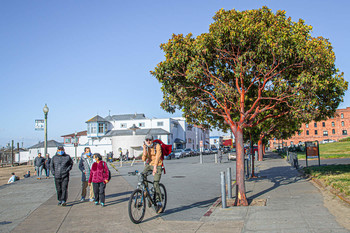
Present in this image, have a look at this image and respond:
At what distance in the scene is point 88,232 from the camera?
6.82m

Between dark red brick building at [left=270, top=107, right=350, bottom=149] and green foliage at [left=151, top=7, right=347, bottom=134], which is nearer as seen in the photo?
green foliage at [left=151, top=7, right=347, bottom=134]

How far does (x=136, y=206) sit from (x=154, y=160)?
4.44ft

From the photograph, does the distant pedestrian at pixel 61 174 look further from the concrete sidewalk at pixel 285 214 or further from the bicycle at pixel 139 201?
the concrete sidewalk at pixel 285 214

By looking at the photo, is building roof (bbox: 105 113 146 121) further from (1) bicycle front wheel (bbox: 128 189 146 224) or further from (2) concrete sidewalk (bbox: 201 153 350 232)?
(1) bicycle front wheel (bbox: 128 189 146 224)

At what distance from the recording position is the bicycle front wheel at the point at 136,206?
23.3 feet

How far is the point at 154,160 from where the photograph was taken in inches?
327

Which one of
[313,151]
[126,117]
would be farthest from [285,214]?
[126,117]

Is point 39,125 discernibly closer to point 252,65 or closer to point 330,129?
point 252,65

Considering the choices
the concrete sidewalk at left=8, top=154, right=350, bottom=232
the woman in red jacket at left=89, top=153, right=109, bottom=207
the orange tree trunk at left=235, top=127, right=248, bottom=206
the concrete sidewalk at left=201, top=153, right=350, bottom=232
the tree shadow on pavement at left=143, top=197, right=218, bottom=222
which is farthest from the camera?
the woman in red jacket at left=89, top=153, right=109, bottom=207

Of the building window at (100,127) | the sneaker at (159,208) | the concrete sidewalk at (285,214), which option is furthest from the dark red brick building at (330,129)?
the sneaker at (159,208)

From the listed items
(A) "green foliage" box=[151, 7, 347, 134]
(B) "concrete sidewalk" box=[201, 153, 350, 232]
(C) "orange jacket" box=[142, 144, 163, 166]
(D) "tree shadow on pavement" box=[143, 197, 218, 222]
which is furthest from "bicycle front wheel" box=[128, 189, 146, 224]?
(A) "green foliage" box=[151, 7, 347, 134]

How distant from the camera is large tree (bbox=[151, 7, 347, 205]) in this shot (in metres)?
9.92

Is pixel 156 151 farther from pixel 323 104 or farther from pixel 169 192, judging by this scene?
pixel 323 104

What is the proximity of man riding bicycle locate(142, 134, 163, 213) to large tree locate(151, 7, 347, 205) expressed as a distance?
2475 mm
